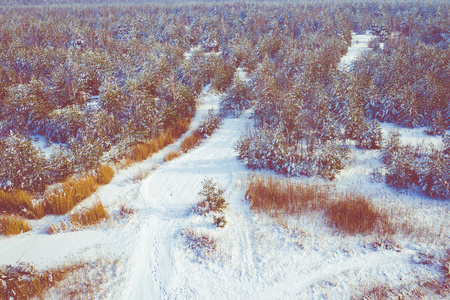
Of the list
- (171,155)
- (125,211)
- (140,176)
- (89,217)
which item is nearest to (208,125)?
(171,155)

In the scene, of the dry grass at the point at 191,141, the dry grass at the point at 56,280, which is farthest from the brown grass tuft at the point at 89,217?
the dry grass at the point at 191,141

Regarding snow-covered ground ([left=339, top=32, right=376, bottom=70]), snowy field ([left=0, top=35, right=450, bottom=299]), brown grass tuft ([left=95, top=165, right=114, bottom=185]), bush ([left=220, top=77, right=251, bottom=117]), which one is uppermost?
snow-covered ground ([left=339, top=32, right=376, bottom=70])

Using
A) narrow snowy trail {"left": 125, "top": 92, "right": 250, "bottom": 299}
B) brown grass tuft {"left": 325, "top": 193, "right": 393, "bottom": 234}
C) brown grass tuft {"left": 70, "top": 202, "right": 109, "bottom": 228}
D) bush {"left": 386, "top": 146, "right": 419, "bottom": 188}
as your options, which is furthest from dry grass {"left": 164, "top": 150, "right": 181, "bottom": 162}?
bush {"left": 386, "top": 146, "right": 419, "bottom": 188}

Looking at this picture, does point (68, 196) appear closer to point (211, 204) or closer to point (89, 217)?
point (89, 217)

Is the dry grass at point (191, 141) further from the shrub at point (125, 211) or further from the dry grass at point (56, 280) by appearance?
the dry grass at point (56, 280)

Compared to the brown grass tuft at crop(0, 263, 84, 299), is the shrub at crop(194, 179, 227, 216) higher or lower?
higher

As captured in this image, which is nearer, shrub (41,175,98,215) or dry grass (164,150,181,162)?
shrub (41,175,98,215)

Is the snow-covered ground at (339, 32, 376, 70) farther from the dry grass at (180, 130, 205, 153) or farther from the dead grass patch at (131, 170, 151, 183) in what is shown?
the dead grass patch at (131, 170, 151, 183)
